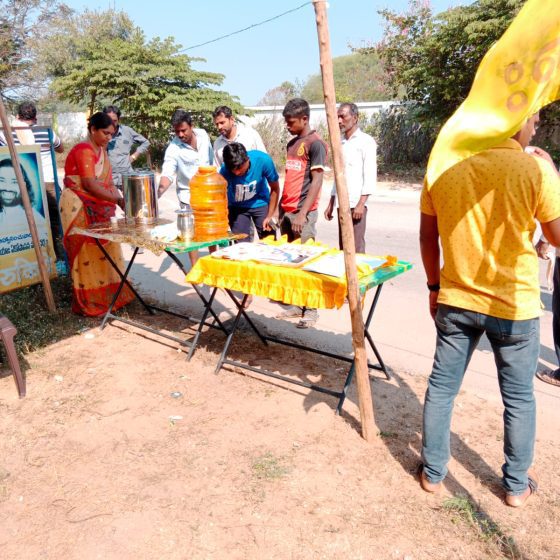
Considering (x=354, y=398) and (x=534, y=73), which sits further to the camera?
(x=354, y=398)

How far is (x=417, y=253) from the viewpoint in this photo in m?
7.24

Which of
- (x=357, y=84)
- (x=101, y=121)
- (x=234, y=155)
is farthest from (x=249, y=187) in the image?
(x=357, y=84)

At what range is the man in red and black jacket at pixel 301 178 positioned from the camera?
183 inches

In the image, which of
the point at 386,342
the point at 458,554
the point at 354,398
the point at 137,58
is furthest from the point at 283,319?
the point at 137,58

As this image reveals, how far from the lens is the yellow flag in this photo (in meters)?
1.92

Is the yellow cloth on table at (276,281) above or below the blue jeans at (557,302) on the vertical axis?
above

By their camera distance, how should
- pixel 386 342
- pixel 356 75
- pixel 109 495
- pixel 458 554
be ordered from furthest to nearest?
pixel 356 75 < pixel 386 342 < pixel 109 495 < pixel 458 554

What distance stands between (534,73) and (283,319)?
3.38 meters

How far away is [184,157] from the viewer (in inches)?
229

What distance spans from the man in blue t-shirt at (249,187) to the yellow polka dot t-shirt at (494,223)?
245cm

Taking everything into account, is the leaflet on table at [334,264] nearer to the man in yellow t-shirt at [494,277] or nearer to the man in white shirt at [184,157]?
the man in yellow t-shirt at [494,277]

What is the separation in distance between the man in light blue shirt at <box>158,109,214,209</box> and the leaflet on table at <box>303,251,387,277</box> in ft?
8.77

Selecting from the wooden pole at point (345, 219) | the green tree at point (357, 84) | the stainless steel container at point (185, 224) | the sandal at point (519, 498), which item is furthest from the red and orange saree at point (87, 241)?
the green tree at point (357, 84)

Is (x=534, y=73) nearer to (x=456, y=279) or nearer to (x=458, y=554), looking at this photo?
(x=456, y=279)
